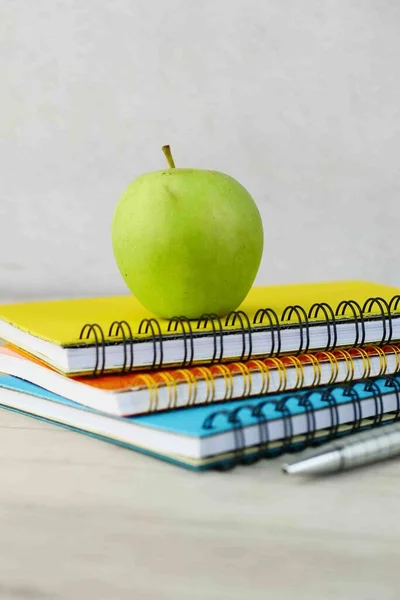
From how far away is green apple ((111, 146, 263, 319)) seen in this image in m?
1.07

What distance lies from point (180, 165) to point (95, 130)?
265mm

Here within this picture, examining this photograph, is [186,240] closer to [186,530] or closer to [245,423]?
[245,423]

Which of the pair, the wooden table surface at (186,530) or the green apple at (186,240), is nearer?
the wooden table surface at (186,530)

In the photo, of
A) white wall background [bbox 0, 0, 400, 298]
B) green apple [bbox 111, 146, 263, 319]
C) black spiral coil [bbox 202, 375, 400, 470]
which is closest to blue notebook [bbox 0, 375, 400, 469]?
black spiral coil [bbox 202, 375, 400, 470]

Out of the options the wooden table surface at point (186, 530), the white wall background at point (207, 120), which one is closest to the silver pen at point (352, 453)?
the wooden table surface at point (186, 530)

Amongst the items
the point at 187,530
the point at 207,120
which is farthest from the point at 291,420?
the point at 207,120

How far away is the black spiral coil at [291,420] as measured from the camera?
0.82 metres

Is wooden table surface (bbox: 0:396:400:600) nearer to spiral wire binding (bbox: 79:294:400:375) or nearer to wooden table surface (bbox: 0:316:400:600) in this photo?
wooden table surface (bbox: 0:316:400:600)

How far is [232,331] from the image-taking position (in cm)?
101

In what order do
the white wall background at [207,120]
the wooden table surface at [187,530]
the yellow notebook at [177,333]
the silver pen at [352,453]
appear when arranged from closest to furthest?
the wooden table surface at [187,530] < the silver pen at [352,453] < the yellow notebook at [177,333] < the white wall background at [207,120]

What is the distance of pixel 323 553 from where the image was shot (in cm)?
68

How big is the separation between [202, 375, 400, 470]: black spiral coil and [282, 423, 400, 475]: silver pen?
4 cm

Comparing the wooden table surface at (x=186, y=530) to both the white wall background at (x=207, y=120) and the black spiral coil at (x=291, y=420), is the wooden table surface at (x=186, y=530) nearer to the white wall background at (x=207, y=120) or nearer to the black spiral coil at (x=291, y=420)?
the black spiral coil at (x=291, y=420)

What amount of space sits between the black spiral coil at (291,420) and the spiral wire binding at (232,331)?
91 mm
